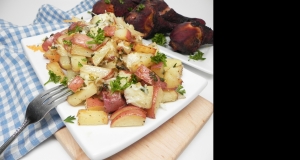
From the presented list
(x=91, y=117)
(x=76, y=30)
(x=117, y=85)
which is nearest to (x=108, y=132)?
(x=91, y=117)

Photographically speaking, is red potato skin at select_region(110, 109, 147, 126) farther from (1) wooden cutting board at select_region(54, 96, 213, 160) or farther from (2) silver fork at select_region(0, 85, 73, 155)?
(2) silver fork at select_region(0, 85, 73, 155)

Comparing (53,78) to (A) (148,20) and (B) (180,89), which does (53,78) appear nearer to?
(B) (180,89)

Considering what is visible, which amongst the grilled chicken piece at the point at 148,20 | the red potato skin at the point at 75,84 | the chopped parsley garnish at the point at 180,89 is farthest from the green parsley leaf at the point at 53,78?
the grilled chicken piece at the point at 148,20

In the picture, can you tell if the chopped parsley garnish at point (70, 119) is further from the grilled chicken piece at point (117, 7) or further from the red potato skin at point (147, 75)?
the grilled chicken piece at point (117, 7)

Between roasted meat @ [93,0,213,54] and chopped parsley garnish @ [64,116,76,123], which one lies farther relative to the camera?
roasted meat @ [93,0,213,54]

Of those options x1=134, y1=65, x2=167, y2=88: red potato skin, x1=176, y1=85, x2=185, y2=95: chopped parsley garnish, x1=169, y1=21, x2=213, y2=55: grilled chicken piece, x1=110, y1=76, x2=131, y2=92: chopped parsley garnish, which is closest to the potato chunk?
x1=110, y1=76, x2=131, y2=92: chopped parsley garnish
